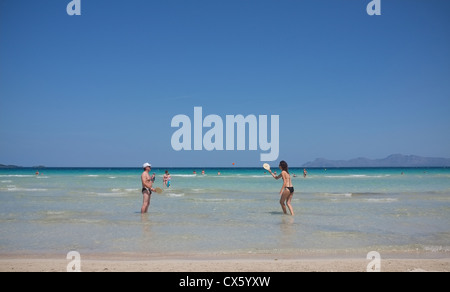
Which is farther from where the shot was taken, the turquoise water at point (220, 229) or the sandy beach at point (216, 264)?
the turquoise water at point (220, 229)

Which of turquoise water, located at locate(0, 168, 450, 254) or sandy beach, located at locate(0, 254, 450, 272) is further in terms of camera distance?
turquoise water, located at locate(0, 168, 450, 254)

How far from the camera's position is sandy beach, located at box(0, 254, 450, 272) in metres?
6.33

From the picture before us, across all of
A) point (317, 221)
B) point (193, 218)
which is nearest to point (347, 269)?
point (317, 221)

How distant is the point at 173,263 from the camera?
22.5 feet

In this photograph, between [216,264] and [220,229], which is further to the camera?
[220,229]

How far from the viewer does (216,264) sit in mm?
6766

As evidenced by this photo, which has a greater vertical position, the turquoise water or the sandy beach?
the turquoise water

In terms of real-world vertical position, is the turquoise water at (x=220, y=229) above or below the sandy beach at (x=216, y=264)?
above

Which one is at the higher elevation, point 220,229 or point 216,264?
point 220,229

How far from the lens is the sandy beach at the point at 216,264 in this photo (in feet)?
20.8
